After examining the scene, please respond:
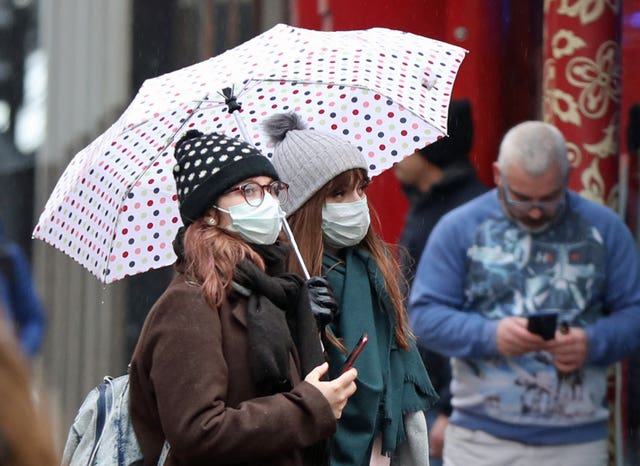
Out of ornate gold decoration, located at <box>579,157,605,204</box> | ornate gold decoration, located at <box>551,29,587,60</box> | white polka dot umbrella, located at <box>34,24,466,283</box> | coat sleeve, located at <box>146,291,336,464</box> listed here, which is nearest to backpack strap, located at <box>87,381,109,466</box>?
coat sleeve, located at <box>146,291,336,464</box>

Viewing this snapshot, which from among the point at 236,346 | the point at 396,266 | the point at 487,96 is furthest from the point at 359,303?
the point at 487,96

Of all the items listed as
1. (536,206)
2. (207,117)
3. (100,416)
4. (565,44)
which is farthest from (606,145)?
(100,416)

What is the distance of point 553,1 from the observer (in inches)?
245

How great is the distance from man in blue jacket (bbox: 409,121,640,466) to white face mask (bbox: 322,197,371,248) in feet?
5.20

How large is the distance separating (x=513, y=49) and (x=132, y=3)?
2.18 m

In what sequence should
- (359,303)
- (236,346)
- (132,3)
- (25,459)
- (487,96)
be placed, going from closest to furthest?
(25,459) < (236,346) < (359,303) < (487,96) < (132,3)

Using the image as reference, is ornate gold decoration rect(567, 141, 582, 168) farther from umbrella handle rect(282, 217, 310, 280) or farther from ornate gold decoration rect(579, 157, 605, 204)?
umbrella handle rect(282, 217, 310, 280)

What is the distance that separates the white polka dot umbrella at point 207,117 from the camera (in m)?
3.71

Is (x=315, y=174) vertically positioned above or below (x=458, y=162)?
above

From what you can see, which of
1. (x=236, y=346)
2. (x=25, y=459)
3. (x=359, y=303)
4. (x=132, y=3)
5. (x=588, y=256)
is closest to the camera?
(x=25, y=459)

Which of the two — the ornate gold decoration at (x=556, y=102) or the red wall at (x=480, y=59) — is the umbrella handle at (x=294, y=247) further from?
the red wall at (x=480, y=59)

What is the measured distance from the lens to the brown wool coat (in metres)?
3.06

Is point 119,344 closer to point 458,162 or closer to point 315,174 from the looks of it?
point 458,162

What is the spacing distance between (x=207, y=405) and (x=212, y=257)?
35cm
